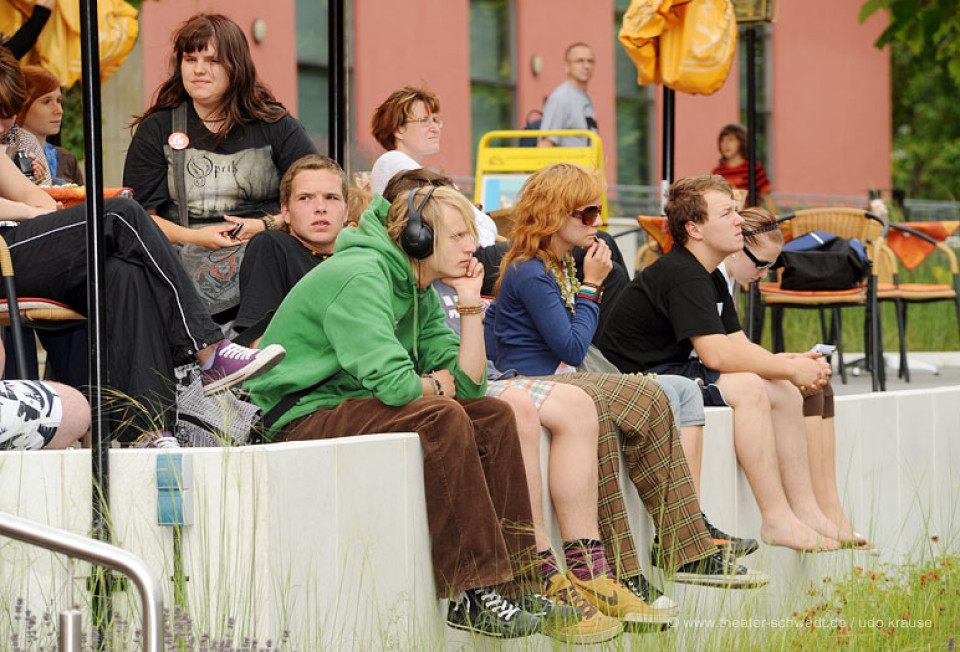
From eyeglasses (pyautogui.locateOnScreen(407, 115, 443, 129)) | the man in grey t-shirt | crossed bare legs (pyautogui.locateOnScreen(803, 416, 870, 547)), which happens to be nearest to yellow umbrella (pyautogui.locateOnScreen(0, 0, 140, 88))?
eyeglasses (pyautogui.locateOnScreen(407, 115, 443, 129))

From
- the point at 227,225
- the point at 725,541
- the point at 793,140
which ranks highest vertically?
the point at 793,140

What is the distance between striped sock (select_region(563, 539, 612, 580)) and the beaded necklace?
99cm

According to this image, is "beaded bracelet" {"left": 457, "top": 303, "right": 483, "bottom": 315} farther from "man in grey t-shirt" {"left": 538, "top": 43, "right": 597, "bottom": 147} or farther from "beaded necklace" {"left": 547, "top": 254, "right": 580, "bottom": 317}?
"man in grey t-shirt" {"left": 538, "top": 43, "right": 597, "bottom": 147}

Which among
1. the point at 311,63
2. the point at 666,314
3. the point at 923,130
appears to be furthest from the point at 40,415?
the point at 923,130

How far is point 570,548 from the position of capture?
4535 mm

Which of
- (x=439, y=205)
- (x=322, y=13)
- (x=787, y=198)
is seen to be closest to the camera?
(x=439, y=205)

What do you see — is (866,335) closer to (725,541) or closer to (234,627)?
(725,541)

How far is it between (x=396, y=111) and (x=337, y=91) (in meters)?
0.27

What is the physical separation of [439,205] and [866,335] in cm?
569

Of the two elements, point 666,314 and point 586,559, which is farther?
point 666,314

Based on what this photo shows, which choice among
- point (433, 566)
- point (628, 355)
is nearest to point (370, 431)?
point (433, 566)

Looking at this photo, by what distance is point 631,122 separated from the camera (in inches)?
707

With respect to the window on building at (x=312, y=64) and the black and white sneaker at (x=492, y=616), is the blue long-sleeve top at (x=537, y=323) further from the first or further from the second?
the window on building at (x=312, y=64)

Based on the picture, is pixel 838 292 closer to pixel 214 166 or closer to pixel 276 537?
pixel 214 166
